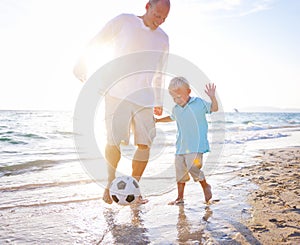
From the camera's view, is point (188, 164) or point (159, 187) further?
point (159, 187)

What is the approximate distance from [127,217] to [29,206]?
1.10 metres

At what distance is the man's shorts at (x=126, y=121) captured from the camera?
353 centimetres

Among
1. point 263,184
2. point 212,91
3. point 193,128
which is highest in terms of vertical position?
point 212,91

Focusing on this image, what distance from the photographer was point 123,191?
3.27 m

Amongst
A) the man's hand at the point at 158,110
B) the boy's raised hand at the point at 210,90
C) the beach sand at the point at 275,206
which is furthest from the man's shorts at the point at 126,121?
the beach sand at the point at 275,206

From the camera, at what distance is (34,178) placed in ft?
16.8

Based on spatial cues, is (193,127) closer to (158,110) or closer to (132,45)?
(158,110)

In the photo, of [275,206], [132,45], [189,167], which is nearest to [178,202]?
[189,167]

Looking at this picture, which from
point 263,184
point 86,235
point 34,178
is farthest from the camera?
point 34,178

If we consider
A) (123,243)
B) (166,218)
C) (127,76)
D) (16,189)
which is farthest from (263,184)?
(16,189)

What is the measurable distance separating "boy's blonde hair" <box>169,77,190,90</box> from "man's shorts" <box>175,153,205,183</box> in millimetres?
728

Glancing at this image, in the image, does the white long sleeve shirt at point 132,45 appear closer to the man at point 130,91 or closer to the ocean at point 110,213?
the man at point 130,91

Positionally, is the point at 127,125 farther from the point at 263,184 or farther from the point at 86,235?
the point at 263,184

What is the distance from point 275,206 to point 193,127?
3.65ft
